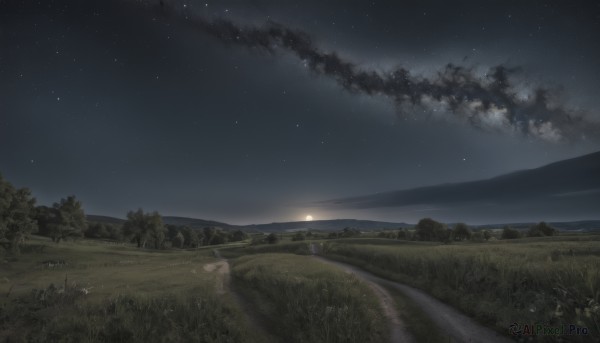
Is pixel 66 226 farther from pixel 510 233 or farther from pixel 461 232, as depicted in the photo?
pixel 510 233

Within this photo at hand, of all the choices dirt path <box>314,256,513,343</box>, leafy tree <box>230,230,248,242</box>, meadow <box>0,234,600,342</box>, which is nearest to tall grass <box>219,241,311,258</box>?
meadow <box>0,234,600,342</box>

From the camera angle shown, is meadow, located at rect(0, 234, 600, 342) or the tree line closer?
meadow, located at rect(0, 234, 600, 342)

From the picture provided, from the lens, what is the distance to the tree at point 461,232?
89000 millimetres

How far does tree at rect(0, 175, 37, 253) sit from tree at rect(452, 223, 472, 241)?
101322mm

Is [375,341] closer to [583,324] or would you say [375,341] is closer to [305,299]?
[305,299]

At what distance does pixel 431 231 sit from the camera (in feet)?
304

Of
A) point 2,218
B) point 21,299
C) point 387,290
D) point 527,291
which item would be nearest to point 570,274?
point 527,291

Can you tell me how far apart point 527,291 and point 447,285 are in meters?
5.88

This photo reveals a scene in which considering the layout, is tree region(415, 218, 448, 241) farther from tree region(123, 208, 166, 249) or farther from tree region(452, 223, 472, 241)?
tree region(123, 208, 166, 249)

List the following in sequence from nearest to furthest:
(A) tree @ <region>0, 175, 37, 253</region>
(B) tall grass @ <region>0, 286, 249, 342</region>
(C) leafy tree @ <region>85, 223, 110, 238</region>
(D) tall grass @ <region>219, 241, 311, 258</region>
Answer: (B) tall grass @ <region>0, 286, 249, 342</region>, (A) tree @ <region>0, 175, 37, 253</region>, (D) tall grass @ <region>219, 241, 311, 258</region>, (C) leafy tree @ <region>85, 223, 110, 238</region>

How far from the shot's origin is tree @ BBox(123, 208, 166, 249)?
337 feet

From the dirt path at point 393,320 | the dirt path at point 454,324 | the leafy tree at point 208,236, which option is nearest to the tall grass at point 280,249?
the dirt path at point 393,320

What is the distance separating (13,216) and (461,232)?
4138 inches

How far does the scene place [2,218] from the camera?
48.6 metres
